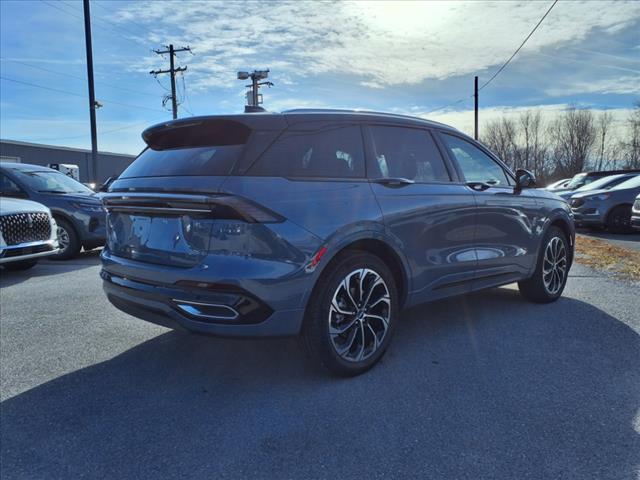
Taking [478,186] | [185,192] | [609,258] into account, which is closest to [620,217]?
[609,258]

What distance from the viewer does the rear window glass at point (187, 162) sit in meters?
2.91

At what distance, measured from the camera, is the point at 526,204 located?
190 inches

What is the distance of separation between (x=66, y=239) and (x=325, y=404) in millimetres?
7415

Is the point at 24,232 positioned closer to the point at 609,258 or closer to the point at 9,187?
the point at 9,187

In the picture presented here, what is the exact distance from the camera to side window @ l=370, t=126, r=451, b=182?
11.8 ft

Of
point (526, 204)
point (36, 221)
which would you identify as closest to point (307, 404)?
point (526, 204)

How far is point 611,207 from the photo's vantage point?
480 inches

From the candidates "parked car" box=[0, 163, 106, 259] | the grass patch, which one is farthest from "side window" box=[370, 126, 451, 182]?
"parked car" box=[0, 163, 106, 259]

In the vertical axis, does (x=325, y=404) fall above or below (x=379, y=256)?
below

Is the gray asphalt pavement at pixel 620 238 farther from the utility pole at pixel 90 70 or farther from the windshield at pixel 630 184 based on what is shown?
the utility pole at pixel 90 70

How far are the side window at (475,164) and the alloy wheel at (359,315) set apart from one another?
152cm

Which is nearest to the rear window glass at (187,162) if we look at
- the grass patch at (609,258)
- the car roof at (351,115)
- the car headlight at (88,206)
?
the car roof at (351,115)

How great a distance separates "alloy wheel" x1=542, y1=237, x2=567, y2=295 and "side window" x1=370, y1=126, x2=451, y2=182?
180 centimetres

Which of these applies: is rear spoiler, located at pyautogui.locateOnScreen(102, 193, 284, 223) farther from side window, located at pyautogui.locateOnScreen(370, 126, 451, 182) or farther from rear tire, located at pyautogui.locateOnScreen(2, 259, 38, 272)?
rear tire, located at pyautogui.locateOnScreen(2, 259, 38, 272)
